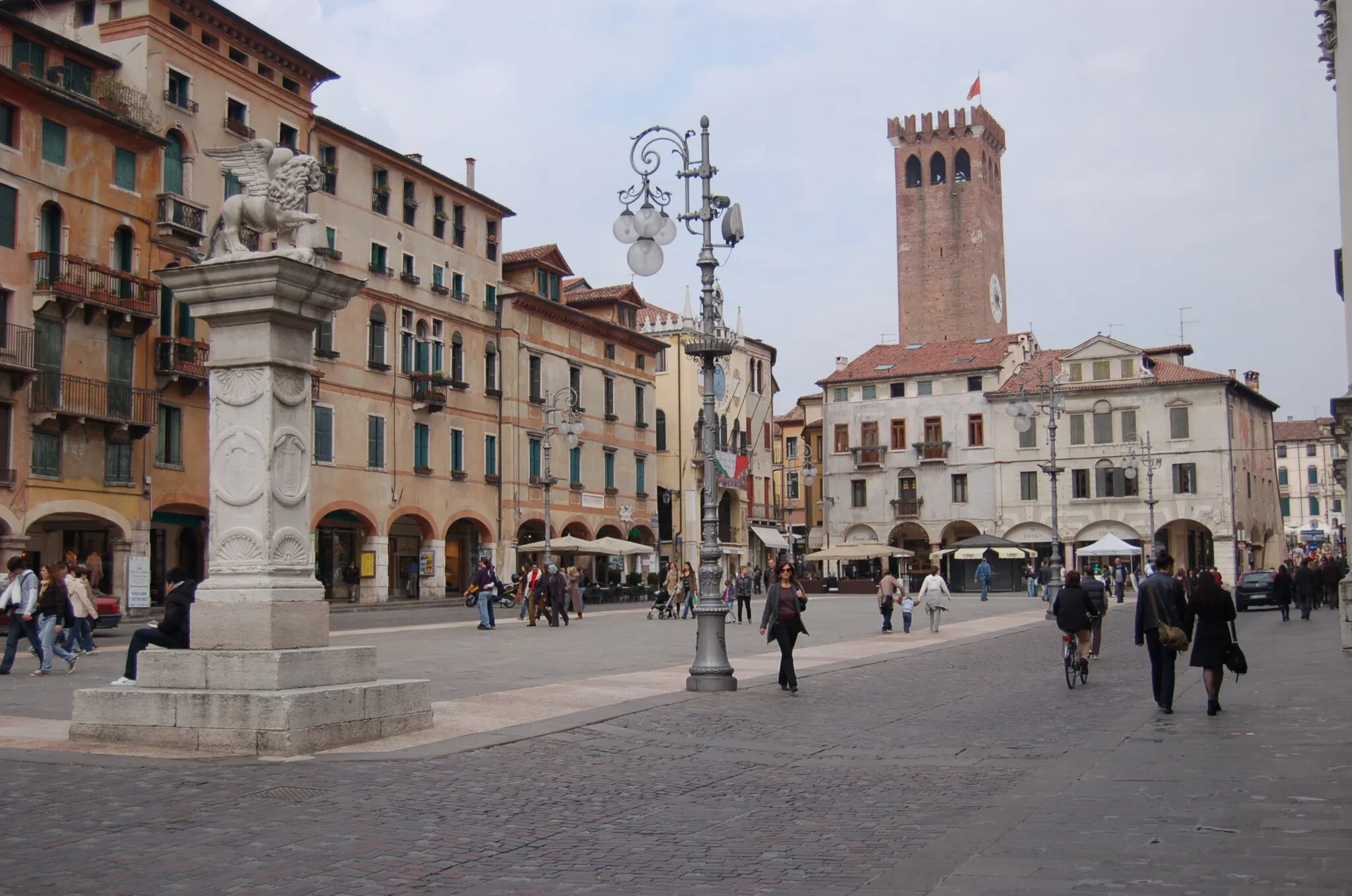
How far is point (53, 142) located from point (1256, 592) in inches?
1509

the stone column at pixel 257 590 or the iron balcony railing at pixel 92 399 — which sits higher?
the iron balcony railing at pixel 92 399

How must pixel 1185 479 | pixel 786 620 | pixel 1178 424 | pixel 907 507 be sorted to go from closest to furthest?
1. pixel 786 620
2. pixel 1185 479
3. pixel 1178 424
4. pixel 907 507

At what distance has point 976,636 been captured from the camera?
30.2 meters

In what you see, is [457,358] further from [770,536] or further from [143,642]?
[143,642]

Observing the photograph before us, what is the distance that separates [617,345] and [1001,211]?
46.3m

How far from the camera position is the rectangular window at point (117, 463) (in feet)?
118

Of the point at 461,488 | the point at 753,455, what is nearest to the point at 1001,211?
the point at 753,455

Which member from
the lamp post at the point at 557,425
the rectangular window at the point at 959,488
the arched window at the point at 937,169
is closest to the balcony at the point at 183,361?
the lamp post at the point at 557,425

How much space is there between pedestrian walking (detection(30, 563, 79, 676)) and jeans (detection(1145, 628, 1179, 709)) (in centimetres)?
1412

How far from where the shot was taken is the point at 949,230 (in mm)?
93875

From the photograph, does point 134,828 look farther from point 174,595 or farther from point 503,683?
point 503,683

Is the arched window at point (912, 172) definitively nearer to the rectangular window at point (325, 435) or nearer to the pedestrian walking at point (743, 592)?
the rectangular window at point (325, 435)

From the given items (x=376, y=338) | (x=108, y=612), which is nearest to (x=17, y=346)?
(x=108, y=612)

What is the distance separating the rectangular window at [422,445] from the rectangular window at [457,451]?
1.44m
